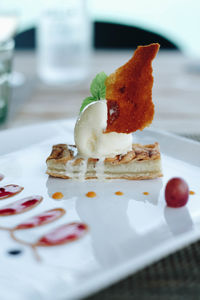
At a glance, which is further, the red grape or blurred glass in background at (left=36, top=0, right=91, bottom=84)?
blurred glass in background at (left=36, top=0, right=91, bottom=84)

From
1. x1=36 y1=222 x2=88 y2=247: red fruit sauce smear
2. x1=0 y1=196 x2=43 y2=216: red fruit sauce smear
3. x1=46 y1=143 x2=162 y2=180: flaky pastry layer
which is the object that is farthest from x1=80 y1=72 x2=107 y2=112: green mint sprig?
x1=36 y1=222 x2=88 y2=247: red fruit sauce smear

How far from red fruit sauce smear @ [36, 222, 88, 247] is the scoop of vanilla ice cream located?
0.52 m

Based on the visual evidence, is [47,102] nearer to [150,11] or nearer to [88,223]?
[88,223]

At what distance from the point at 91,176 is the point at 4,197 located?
0.41m

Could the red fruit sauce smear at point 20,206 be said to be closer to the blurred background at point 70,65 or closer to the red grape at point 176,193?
the red grape at point 176,193

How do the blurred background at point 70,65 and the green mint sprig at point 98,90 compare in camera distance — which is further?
the blurred background at point 70,65

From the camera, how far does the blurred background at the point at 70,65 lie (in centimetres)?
328

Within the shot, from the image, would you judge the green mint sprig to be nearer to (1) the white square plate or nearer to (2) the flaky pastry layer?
(2) the flaky pastry layer

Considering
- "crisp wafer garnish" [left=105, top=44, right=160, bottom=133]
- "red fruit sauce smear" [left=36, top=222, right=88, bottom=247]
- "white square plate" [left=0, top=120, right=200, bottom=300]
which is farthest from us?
"crisp wafer garnish" [left=105, top=44, right=160, bottom=133]

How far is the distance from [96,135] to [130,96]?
23 cm

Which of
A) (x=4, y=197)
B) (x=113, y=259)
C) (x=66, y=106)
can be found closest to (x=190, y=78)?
(x=66, y=106)

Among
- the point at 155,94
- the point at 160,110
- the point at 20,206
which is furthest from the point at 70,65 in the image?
the point at 20,206

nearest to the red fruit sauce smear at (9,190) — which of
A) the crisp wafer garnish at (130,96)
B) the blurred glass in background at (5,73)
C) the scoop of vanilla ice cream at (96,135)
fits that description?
the scoop of vanilla ice cream at (96,135)

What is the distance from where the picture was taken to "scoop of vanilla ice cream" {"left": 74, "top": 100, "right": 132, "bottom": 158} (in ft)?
6.57
